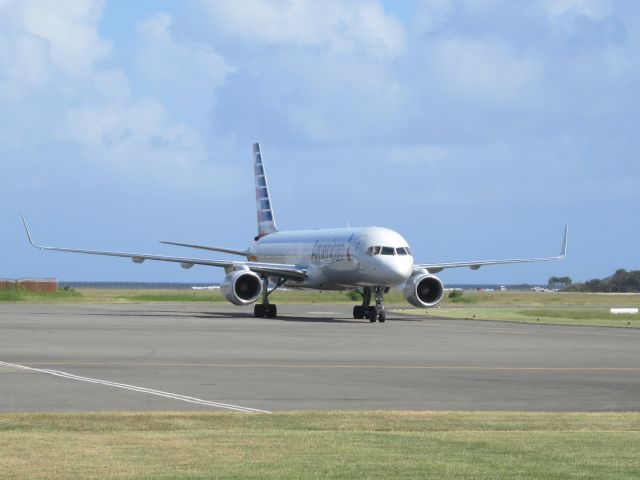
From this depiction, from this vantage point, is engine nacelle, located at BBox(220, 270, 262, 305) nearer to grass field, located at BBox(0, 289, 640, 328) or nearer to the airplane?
the airplane

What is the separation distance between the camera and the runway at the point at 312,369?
57.6 ft

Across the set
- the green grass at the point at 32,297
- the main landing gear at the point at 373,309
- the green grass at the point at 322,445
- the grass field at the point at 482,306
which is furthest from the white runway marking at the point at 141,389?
the green grass at the point at 32,297

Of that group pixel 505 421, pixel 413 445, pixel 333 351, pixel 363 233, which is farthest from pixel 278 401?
pixel 363 233

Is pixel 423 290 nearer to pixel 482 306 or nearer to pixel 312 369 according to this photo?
pixel 482 306

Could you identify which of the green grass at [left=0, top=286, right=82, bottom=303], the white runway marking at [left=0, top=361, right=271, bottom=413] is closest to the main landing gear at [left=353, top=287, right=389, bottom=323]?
the white runway marking at [left=0, top=361, right=271, bottom=413]

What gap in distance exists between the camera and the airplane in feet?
163

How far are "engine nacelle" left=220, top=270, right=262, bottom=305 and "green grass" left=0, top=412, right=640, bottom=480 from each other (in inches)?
1458

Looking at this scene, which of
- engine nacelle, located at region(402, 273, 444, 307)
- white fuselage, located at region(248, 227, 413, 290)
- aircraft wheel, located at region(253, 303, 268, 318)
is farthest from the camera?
aircraft wheel, located at region(253, 303, 268, 318)

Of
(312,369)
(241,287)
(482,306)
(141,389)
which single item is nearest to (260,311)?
(241,287)

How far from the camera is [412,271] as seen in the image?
5222cm

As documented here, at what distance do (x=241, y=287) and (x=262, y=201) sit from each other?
629 inches

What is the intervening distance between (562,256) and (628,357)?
32.1 metres

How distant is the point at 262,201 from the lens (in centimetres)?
6838

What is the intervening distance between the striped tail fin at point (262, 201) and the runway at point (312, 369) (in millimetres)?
26007
